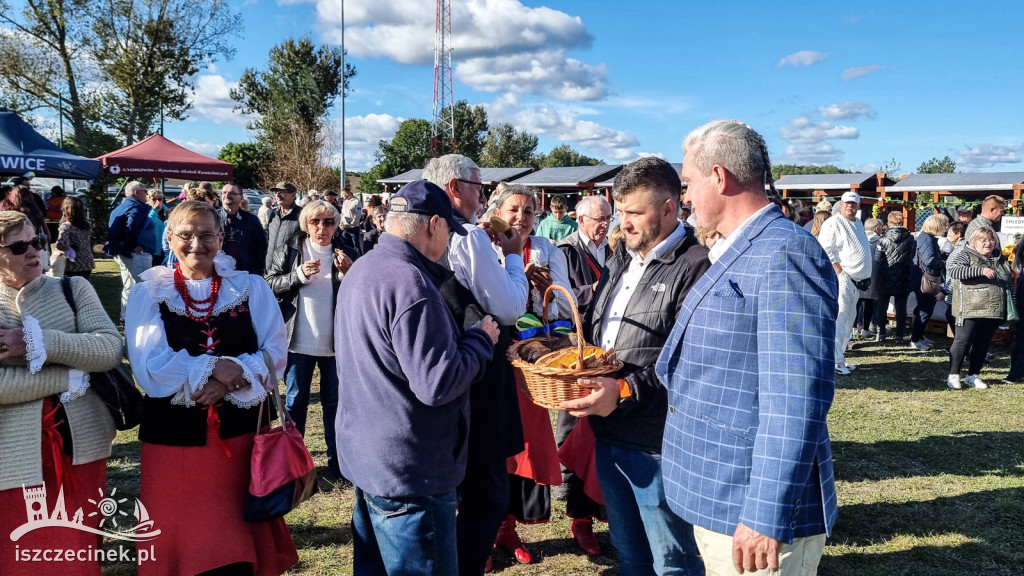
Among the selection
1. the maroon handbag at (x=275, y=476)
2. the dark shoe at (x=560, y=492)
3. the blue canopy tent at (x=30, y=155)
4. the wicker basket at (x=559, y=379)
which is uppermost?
the blue canopy tent at (x=30, y=155)

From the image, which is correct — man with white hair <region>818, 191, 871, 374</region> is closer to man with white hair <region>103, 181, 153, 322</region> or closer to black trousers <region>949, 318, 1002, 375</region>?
black trousers <region>949, 318, 1002, 375</region>

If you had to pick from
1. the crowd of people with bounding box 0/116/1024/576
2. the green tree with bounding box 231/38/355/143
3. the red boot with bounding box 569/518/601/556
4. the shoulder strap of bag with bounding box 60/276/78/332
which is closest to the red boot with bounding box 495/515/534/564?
the crowd of people with bounding box 0/116/1024/576

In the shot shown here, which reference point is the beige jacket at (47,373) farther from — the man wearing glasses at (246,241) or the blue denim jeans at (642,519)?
the man wearing glasses at (246,241)

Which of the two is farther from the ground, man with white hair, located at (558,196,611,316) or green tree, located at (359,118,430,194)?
green tree, located at (359,118,430,194)

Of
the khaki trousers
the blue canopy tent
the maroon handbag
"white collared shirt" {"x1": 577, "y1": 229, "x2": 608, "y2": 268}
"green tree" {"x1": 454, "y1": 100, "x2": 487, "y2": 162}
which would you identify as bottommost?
the maroon handbag

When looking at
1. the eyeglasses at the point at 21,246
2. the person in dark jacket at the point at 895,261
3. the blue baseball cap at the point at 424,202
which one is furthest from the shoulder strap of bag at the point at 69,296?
the person in dark jacket at the point at 895,261

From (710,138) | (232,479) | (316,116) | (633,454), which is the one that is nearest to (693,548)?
(633,454)

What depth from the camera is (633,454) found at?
2.31 m

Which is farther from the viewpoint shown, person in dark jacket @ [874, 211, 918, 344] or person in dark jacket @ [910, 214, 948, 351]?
person in dark jacket @ [874, 211, 918, 344]

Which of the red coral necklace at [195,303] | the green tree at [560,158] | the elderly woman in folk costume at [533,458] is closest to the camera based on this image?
the red coral necklace at [195,303]

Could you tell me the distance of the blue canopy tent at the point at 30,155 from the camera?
10000mm

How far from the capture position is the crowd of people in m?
1.60

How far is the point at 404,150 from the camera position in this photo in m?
64.6

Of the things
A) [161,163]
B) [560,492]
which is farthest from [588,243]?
[161,163]
